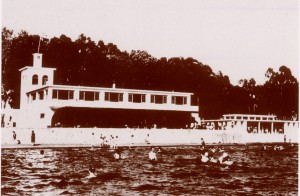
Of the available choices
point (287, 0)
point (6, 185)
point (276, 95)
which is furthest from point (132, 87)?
point (287, 0)

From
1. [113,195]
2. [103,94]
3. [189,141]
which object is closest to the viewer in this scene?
[113,195]

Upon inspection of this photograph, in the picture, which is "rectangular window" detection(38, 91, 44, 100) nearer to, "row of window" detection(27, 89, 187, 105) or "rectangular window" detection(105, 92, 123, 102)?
"row of window" detection(27, 89, 187, 105)

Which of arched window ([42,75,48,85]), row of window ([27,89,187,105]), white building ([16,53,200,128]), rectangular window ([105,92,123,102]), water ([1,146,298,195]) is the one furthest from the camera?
rectangular window ([105,92,123,102])

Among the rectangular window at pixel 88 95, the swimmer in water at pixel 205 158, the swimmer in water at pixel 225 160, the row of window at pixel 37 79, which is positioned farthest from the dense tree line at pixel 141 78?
the swimmer in water at pixel 225 160

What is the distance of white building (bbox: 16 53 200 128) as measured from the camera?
119 ft

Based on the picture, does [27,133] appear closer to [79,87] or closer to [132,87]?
[79,87]

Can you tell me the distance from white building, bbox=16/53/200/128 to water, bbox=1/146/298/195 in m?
7.69

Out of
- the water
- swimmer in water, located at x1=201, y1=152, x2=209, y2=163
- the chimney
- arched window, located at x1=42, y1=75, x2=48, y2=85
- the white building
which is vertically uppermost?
the chimney

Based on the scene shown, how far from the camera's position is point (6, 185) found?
16.6 metres

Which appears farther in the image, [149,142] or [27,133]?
[149,142]

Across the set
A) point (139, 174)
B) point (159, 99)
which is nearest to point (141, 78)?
point (159, 99)

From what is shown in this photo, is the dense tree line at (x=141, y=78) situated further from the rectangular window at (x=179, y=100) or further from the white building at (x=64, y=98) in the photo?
the rectangular window at (x=179, y=100)

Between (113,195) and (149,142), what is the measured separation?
1949 cm

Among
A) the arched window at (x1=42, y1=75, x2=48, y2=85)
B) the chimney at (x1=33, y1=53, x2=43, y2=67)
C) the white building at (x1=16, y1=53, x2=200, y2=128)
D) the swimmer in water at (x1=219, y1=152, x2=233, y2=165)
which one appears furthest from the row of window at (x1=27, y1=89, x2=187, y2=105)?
the swimmer in water at (x1=219, y1=152, x2=233, y2=165)
